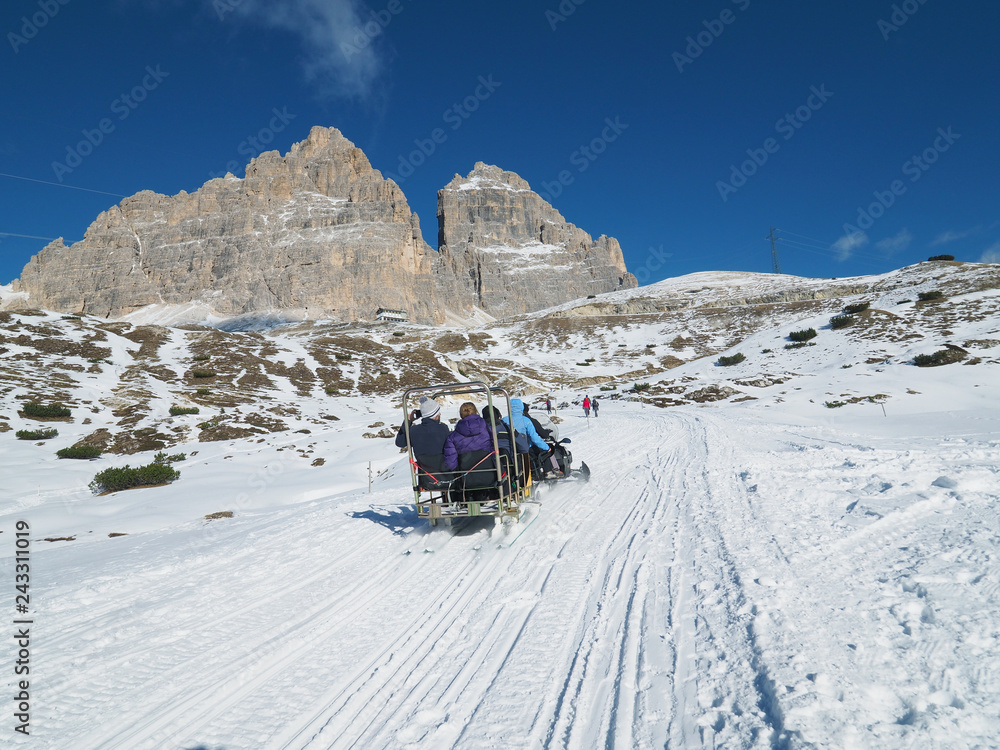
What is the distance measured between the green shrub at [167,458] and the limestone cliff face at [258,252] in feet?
392

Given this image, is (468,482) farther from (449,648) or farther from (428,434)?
(449,648)

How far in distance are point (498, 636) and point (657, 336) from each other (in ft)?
243

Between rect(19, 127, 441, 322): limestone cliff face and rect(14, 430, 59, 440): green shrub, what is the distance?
117 metres

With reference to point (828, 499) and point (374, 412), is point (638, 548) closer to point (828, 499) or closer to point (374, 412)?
point (828, 499)

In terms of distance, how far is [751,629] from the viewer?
3516 millimetres

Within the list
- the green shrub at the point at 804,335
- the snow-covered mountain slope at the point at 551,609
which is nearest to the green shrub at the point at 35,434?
the snow-covered mountain slope at the point at 551,609

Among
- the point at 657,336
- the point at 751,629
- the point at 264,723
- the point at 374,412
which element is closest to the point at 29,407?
the point at 374,412

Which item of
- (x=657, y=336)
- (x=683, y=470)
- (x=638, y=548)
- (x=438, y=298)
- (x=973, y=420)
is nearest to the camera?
(x=638, y=548)

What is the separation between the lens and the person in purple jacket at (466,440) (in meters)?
6.91

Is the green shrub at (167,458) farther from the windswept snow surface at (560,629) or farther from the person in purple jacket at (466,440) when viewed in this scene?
the person in purple jacket at (466,440)

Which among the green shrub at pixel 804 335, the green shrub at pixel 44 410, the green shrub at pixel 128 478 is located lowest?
the green shrub at pixel 128 478

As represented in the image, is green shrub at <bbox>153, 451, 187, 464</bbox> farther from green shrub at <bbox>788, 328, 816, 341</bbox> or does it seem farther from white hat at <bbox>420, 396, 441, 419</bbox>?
green shrub at <bbox>788, 328, 816, 341</bbox>

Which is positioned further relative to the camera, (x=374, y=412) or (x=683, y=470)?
(x=374, y=412)

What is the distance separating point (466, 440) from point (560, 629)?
336cm
